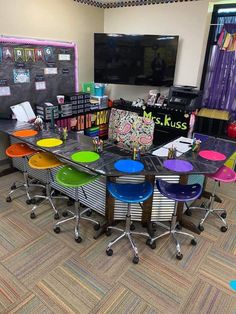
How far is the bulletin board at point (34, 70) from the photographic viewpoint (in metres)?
3.42

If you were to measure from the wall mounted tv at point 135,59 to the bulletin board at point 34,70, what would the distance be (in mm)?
501

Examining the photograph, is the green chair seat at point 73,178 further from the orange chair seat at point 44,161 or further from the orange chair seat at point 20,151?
the orange chair seat at point 20,151

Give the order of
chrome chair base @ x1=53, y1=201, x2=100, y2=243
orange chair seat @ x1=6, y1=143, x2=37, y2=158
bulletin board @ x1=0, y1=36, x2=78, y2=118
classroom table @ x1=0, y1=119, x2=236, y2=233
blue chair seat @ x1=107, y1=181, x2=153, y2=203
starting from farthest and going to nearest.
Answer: bulletin board @ x1=0, y1=36, x2=78, y2=118 < orange chair seat @ x1=6, y1=143, x2=37, y2=158 < chrome chair base @ x1=53, y1=201, x2=100, y2=243 < classroom table @ x1=0, y1=119, x2=236, y2=233 < blue chair seat @ x1=107, y1=181, x2=153, y2=203

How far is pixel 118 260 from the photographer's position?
7.29 ft

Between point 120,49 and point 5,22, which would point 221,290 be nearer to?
A: point 120,49

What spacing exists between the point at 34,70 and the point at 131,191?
8.68ft

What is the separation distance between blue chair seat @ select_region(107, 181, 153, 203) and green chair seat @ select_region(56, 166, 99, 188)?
0.22 meters

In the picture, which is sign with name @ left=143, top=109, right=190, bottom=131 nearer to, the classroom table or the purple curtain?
the purple curtain

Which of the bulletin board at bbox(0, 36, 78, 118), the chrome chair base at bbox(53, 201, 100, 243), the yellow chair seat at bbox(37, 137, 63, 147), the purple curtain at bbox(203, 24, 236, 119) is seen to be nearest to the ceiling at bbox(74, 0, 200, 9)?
the bulletin board at bbox(0, 36, 78, 118)

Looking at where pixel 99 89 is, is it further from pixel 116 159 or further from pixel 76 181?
pixel 76 181

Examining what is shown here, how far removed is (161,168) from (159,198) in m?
0.43

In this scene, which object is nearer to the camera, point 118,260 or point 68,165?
point 118,260

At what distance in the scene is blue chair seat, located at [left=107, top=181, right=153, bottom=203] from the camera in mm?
2043

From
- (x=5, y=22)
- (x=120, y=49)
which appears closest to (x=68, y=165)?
(x=5, y=22)
